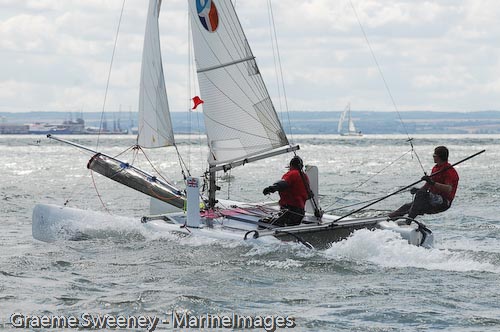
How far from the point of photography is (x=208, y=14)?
1681 centimetres

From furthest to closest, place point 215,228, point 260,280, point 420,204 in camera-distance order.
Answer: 1. point 215,228
2. point 420,204
3. point 260,280

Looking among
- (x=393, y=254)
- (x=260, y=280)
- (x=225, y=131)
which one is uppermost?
(x=225, y=131)

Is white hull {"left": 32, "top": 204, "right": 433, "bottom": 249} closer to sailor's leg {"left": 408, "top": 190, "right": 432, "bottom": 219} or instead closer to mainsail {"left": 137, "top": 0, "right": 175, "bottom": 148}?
sailor's leg {"left": 408, "top": 190, "right": 432, "bottom": 219}

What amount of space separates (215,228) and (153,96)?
3.87 m

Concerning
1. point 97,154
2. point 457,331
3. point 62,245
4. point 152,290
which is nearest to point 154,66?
point 97,154

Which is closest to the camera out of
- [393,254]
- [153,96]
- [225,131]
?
[393,254]

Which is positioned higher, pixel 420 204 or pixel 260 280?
pixel 420 204

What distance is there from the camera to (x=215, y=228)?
1553 cm

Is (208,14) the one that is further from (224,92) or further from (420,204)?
(420,204)

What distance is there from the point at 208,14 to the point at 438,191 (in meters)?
4.96

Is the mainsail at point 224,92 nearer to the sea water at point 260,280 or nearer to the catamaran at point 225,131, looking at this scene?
the catamaran at point 225,131

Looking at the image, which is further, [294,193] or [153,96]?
[153,96]

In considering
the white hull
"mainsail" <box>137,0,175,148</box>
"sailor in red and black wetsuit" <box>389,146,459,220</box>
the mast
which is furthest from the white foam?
"mainsail" <box>137,0,175,148</box>

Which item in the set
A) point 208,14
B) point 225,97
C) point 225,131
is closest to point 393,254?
point 225,131
